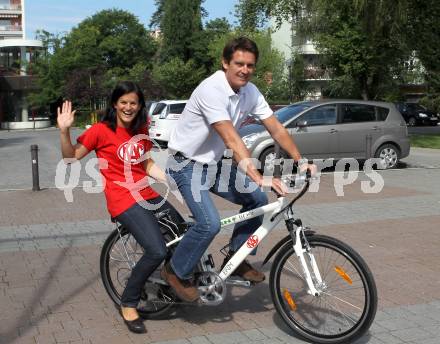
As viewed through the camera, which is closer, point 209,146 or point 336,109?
point 209,146

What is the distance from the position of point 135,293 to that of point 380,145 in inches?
442

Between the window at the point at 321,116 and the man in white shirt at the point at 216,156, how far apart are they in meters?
9.92

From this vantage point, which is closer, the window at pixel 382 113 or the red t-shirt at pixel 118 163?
the red t-shirt at pixel 118 163

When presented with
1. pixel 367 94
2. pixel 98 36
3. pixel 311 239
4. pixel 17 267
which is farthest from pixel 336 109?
pixel 98 36

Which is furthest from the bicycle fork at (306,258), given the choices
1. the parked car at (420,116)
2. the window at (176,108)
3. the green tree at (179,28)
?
the green tree at (179,28)

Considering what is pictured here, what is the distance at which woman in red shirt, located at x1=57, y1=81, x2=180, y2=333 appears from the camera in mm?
4164

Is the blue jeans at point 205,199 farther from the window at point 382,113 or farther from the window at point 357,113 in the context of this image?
the window at point 382,113

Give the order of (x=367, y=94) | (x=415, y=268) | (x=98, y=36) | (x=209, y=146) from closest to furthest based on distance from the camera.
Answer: (x=209, y=146)
(x=415, y=268)
(x=367, y=94)
(x=98, y=36)

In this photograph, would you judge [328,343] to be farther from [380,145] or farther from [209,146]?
[380,145]

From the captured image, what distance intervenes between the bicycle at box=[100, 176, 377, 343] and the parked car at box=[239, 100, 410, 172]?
9113 millimetres

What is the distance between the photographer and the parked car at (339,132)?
1368 cm

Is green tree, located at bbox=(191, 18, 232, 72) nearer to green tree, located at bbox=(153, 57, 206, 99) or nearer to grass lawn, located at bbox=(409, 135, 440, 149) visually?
green tree, located at bbox=(153, 57, 206, 99)

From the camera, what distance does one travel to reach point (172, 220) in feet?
14.4

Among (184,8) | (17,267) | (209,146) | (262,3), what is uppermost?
(184,8)
